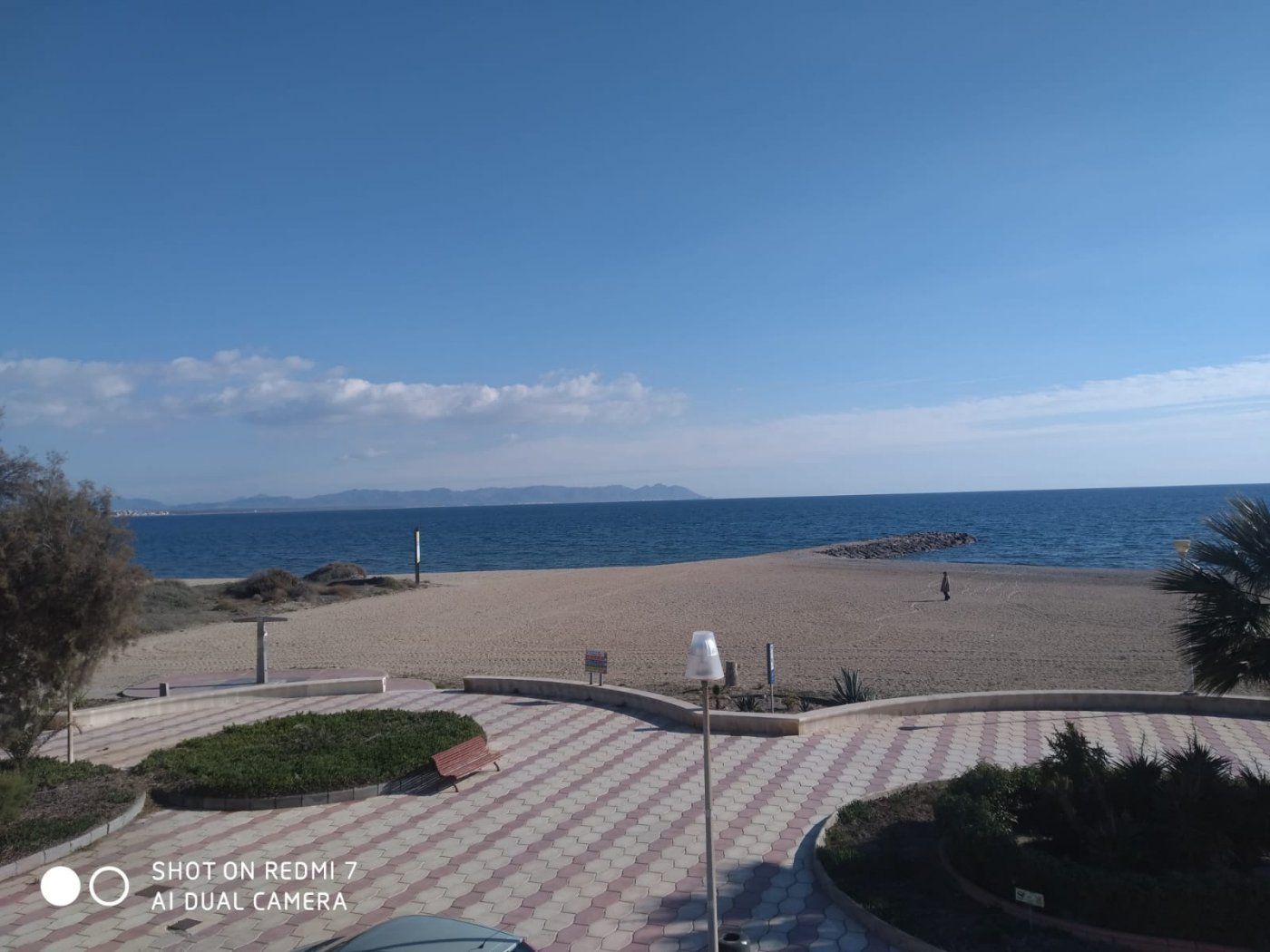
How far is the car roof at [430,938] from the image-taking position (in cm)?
485

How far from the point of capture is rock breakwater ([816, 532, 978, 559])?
204 ft

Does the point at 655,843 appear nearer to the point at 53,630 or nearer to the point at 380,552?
the point at 53,630

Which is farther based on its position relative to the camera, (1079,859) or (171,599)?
(171,599)

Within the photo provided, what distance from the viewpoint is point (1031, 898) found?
6.14m

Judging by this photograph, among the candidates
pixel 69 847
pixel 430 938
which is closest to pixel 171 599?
pixel 69 847

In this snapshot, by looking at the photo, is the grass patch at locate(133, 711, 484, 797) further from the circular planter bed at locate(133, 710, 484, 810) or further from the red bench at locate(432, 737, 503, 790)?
the red bench at locate(432, 737, 503, 790)

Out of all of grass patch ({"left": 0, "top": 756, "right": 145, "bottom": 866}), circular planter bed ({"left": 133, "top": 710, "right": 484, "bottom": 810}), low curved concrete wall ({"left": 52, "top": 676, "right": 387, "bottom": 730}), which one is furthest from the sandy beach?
grass patch ({"left": 0, "top": 756, "right": 145, "bottom": 866})

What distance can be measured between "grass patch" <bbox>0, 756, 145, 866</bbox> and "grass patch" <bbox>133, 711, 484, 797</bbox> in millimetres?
442

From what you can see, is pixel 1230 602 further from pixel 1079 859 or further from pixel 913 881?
pixel 913 881

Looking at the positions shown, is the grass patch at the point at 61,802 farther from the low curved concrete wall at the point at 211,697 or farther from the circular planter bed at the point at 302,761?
the low curved concrete wall at the point at 211,697

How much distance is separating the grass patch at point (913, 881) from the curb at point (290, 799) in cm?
453

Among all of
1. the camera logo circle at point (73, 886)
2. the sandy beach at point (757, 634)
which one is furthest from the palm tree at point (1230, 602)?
the camera logo circle at point (73, 886)

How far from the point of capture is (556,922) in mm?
6441

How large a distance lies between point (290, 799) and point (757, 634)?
1618cm
